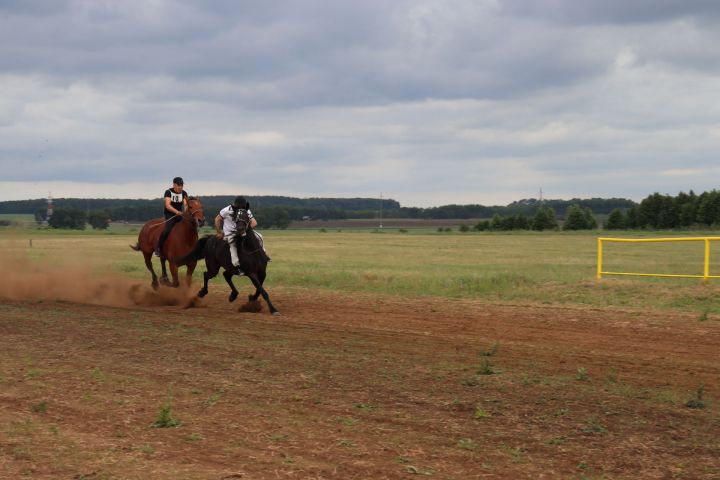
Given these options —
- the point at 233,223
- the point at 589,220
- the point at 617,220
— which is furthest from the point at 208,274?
the point at 589,220

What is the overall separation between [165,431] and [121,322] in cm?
889

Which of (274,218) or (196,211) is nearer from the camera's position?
(196,211)

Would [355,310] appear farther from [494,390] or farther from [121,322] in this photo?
[494,390]

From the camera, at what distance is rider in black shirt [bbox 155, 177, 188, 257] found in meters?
20.7

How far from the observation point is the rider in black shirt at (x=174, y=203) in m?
20.7

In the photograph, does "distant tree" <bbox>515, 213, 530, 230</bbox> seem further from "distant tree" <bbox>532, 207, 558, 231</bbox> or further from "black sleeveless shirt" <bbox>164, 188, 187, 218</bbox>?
"black sleeveless shirt" <bbox>164, 188, 187, 218</bbox>

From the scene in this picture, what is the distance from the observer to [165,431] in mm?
7906

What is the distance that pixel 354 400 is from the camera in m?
9.23

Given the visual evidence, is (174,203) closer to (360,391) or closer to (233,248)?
(233,248)

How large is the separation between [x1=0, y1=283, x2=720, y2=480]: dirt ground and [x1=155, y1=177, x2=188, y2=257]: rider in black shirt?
16.3 feet

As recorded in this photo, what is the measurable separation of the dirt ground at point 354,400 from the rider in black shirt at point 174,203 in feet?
16.3

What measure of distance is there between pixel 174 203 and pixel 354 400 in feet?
41.9

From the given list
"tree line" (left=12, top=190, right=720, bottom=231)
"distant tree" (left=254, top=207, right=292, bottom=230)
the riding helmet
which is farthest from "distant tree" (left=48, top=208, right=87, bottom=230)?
the riding helmet

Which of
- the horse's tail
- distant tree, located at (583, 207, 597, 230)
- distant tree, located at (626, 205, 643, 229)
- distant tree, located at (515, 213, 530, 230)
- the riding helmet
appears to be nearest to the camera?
the riding helmet
